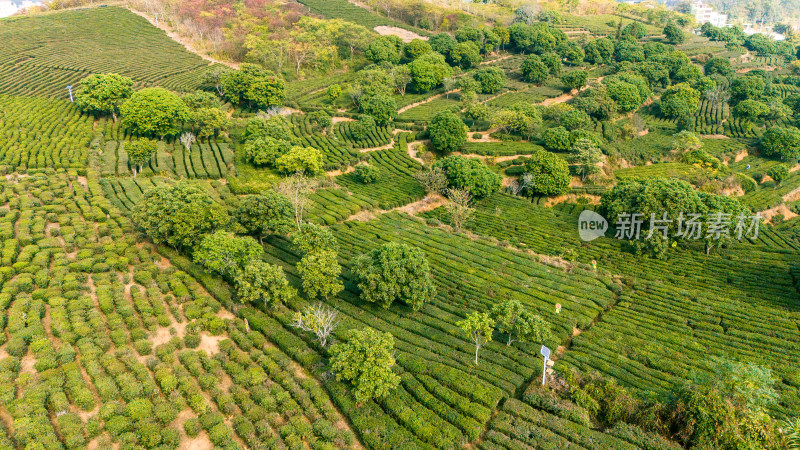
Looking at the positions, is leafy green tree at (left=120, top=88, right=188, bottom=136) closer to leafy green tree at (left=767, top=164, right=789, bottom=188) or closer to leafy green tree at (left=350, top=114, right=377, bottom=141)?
leafy green tree at (left=350, top=114, right=377, bottom=141)

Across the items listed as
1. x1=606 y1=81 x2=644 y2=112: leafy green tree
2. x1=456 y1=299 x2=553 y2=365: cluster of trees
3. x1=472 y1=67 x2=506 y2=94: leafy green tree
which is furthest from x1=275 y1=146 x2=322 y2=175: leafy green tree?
x1=606 y1=81 x2=644 y2=112: leafy green tree

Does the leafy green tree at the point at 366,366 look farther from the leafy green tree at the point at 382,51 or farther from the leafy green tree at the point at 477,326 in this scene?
the leafy green tree at the point at 382,51

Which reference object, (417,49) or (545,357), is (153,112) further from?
(417,49)

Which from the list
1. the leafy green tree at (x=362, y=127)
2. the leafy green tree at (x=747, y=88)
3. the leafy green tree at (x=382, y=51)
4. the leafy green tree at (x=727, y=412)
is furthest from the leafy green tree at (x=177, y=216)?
the leafy green tree at (x=747, y=88)

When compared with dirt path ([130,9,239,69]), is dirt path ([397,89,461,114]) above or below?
below

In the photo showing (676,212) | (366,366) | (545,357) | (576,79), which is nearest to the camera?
(366,366)

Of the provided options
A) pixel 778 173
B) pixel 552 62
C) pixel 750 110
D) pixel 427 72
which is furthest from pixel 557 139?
pixel 750 110
